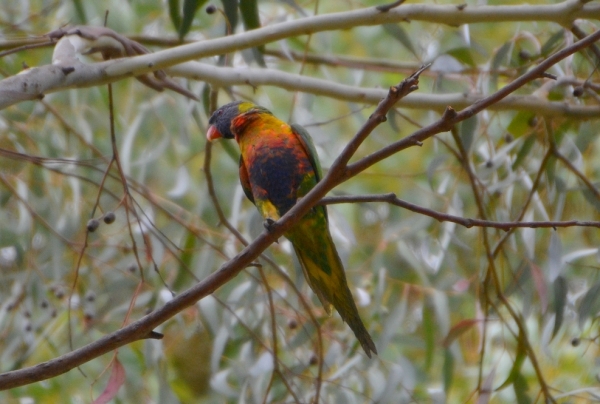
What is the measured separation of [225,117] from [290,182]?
357mm

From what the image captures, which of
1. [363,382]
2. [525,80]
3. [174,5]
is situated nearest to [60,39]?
[174,5]

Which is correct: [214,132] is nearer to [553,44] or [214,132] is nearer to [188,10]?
[188,10]

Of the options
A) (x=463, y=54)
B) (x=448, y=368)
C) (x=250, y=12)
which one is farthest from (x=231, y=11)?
(x=448, y=368)

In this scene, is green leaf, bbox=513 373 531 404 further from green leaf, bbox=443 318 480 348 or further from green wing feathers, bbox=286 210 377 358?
green wing feathers, bbox=286 210 377 358

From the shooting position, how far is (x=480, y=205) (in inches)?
83.3

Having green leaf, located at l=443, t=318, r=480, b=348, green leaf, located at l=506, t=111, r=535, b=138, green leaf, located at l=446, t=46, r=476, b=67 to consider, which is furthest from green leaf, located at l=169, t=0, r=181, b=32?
green leaf, located at l=443, t=318, r=480, b=348

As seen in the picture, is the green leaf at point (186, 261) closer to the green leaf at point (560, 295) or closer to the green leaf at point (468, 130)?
the green leaf at point (468, 130)

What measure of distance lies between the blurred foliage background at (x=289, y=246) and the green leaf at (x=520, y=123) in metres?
0.02

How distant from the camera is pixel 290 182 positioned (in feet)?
7.40

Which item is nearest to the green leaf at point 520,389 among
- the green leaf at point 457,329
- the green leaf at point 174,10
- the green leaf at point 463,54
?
the green leaf at point 457,329

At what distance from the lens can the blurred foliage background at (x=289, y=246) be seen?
2.22 metres

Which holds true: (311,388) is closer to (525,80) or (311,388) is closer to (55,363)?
(55,363)

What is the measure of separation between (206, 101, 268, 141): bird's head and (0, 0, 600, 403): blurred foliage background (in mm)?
143

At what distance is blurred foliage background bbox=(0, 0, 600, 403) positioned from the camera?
2.22 m
